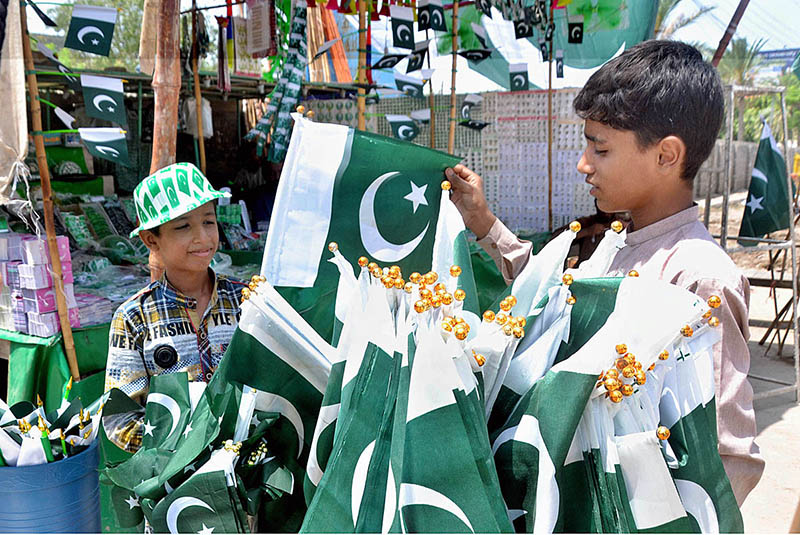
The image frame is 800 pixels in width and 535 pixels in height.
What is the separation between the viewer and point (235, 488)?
0.71m

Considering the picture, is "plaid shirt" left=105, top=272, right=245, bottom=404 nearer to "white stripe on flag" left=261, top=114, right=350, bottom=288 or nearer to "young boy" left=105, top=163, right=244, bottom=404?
"young boy" left=105, top=163, right=244, bottom=404

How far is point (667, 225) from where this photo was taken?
43.2 inches

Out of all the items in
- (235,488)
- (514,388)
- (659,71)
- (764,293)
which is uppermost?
(659,71)

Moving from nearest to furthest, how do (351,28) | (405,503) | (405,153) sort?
(405,503), (405,153), (351,28)

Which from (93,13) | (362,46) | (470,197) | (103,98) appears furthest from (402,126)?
(470,197)

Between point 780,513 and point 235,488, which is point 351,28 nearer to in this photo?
point 780,513

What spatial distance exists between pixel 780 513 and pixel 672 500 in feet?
9.99

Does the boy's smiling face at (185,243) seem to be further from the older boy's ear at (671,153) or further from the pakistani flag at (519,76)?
the pakistani flag at (519,76)

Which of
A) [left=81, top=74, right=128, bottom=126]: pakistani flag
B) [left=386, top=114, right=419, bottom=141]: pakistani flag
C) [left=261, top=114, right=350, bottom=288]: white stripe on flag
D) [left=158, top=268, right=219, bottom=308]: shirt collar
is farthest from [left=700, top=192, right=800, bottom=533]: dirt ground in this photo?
[left=386, top=114, right=419, bottom=141]: pakistani flag

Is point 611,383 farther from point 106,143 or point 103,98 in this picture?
point 103,98

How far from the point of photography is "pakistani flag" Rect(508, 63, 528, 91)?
19.8ft

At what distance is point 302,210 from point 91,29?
2075 mm

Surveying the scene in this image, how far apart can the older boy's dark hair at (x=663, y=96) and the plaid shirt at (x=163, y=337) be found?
130 centimetres

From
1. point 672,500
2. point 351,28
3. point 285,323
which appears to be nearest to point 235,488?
point 285,323
